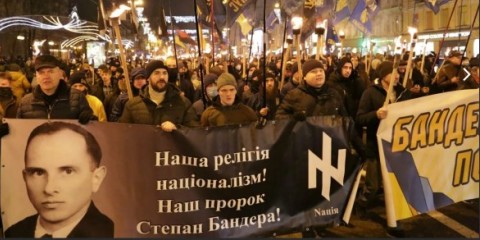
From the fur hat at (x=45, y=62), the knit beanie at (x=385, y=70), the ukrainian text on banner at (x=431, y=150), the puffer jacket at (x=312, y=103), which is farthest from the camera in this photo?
the knit beanie at (x=385, y=70)

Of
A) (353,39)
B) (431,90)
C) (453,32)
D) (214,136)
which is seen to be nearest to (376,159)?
(214,136)

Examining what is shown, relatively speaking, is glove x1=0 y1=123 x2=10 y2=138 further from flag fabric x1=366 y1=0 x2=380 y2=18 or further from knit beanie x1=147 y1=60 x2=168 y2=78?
flag fabric x1=366 y1=0 x2=380 y2=18

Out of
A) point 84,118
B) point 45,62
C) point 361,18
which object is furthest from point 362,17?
point 84,118

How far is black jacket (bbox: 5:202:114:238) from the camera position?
13.6 ft

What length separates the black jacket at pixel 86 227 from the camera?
4156mm

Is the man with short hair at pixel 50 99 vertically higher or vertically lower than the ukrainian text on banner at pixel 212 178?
higher

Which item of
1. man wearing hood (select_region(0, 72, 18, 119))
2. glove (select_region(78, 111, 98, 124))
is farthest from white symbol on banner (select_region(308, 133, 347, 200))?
man wearing hood (select_region(0, 72, 18, 119))

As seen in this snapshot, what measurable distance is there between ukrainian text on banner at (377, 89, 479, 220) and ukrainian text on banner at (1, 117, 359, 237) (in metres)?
0.52

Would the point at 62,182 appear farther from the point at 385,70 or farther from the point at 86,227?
the point at 385,70

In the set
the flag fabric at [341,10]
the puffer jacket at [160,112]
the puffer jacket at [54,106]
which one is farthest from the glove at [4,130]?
the flag fabric at [341,10]

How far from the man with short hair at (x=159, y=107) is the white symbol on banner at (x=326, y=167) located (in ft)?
4.07

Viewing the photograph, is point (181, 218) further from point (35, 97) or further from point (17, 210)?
point (35, 97)

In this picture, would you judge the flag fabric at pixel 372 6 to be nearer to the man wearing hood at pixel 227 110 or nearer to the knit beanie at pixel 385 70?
the knit beanie at pixel 385 70

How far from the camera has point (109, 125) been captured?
425 centimetres
